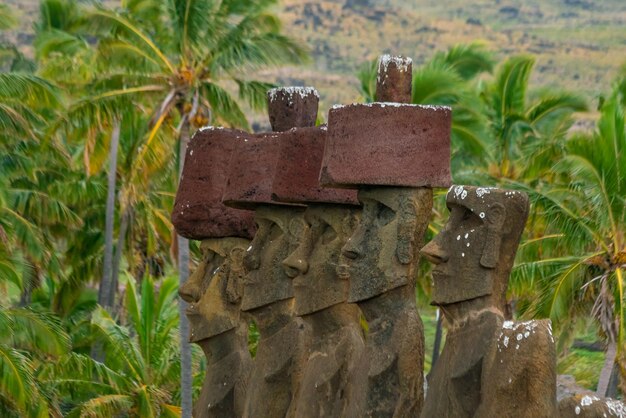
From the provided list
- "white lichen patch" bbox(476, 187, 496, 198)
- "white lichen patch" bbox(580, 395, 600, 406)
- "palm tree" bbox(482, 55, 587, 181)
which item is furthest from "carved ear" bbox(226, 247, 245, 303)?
"palm tree" bbox(482, 55, 587, 181)

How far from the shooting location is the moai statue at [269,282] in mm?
10820

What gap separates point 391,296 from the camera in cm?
934

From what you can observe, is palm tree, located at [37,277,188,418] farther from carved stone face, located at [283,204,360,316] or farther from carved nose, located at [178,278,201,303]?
carved stone face, located at [283,204,360,316]

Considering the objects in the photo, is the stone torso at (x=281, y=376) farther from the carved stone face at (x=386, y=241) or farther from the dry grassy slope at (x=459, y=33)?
the dry grassy slope at (x=459, y=33)

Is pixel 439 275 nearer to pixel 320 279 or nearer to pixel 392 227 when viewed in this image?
pixel 392 227

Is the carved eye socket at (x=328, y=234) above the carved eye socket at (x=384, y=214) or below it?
below

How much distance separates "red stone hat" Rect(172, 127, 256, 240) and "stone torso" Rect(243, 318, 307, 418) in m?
1.57

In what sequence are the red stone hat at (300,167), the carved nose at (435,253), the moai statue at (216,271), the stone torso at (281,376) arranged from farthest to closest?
1. the moai statue at (216,271)
2. the stone torso at (281,376)
3. the red stone hat at (300,167)
4. the carved nose at (435,253)

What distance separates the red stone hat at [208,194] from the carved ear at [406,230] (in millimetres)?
3041

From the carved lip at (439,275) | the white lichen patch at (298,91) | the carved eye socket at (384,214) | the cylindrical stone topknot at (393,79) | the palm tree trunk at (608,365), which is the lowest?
the palm tree trunk at (608,365)

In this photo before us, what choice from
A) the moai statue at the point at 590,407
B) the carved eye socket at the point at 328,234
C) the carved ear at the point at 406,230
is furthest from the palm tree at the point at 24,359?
the moai statue at the point at 590,407

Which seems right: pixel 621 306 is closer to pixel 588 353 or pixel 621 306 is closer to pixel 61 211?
pixel 61 211

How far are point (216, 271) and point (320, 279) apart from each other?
6.85 ft

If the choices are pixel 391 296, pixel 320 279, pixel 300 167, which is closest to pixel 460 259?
pixel 391 296
